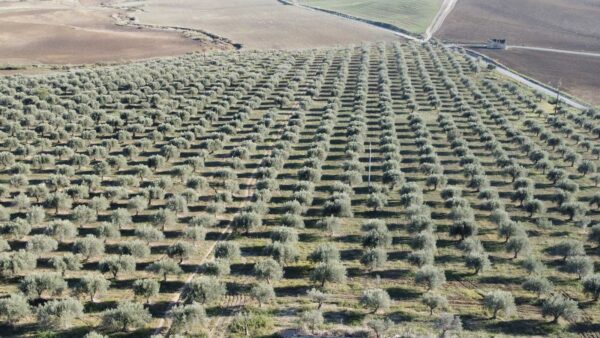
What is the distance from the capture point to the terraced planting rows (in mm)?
32844

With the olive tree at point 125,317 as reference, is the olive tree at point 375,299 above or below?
above

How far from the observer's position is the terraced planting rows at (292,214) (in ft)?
108

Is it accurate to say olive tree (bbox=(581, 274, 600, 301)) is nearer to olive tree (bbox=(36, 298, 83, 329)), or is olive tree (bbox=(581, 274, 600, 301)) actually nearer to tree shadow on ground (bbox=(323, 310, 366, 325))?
tree shadow on ground (bbox=(323, 310, 366, 325))

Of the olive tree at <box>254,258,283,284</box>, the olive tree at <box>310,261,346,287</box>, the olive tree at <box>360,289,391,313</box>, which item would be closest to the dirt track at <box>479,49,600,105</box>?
the olive tree at <box>310,261,346,287</box>

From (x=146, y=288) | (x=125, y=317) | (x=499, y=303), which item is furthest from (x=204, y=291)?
(x=499, y=303)

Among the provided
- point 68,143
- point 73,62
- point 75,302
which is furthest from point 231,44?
point 75,302

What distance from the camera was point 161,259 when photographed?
3912 cm

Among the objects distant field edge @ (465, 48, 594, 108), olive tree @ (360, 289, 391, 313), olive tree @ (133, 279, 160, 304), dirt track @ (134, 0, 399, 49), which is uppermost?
dirt track @ (134, 0, 399, 49)

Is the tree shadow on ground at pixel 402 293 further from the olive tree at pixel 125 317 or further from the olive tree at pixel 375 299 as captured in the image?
the olive tree at pixel 125 317

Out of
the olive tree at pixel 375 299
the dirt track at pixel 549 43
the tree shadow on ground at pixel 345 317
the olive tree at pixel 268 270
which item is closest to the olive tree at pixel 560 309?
the olive tree at pixel 375 299

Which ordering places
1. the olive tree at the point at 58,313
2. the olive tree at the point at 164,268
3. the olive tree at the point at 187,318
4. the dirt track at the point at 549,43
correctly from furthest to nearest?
the dirt track at the point at 549,43
the olive tree at the point at 164,268
the olive tree at the point at 58,313
the olive tree at the point at 187,318

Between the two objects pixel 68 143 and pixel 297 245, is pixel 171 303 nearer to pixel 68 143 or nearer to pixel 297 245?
pixel 297 245

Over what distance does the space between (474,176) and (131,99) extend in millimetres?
59033

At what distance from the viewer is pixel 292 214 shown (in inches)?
1797
